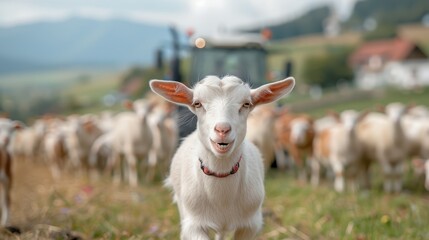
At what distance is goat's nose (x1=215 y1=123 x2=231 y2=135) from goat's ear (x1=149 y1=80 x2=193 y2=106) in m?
0.51

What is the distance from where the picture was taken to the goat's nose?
3.57m

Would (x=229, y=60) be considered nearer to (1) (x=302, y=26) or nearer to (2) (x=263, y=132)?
(2) (x=263, y=132)

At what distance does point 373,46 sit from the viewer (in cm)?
6825

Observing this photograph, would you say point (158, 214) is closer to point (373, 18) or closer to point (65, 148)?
point (65, 148)

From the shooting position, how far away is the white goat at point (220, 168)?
384cm

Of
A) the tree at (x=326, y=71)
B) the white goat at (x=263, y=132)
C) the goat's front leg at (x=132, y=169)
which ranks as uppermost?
the white goat at (x=263, y=132)

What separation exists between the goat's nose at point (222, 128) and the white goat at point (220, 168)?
11cm

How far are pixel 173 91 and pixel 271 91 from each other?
68 cm

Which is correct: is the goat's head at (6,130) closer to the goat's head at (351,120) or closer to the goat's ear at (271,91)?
the goat's ear at (271,91)

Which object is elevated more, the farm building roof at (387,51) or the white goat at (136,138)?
the white goat at (136,138)

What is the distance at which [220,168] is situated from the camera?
4.02 m

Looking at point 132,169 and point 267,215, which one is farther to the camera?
point 132,169

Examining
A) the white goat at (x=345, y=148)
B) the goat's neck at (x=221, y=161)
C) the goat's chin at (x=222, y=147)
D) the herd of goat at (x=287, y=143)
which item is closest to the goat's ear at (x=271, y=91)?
the goat's neck at (x=221, y=161)

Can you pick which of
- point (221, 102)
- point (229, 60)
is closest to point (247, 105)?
point (221, 102)
